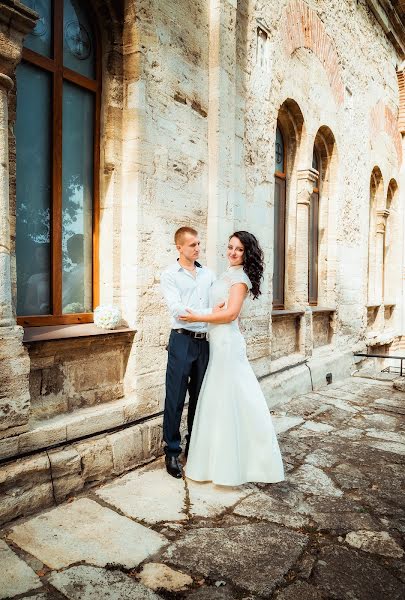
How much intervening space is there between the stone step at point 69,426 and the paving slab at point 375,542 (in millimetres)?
1748

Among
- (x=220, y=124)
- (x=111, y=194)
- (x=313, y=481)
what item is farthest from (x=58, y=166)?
(x=313, y=481)

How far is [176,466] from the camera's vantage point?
10.7 ft

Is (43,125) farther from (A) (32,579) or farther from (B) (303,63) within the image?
(B) (303,63)

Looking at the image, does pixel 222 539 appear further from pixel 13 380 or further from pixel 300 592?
pixel 13 380

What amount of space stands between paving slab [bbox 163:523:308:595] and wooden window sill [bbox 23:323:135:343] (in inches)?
56.5

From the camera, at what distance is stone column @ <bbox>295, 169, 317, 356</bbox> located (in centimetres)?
633

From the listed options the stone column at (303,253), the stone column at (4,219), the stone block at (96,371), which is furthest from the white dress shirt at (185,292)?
the stone column at (303,253)

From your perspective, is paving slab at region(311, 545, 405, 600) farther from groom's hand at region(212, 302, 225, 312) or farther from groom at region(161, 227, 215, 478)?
groom's hand at region(212, 302, 225, 312)

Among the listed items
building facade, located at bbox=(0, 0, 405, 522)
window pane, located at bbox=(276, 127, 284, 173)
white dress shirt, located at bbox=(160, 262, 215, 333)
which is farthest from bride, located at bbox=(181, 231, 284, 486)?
window pane, located at bbox=(276, 127, 284, 173)

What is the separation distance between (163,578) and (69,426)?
1.27m

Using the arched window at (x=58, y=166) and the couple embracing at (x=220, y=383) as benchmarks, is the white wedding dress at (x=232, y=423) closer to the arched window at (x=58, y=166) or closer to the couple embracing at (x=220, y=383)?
the couple embracing at (x=220, y=383)

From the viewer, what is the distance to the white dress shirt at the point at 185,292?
3086 millimetres

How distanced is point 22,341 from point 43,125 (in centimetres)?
155

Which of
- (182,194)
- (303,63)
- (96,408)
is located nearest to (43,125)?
(182,194)
